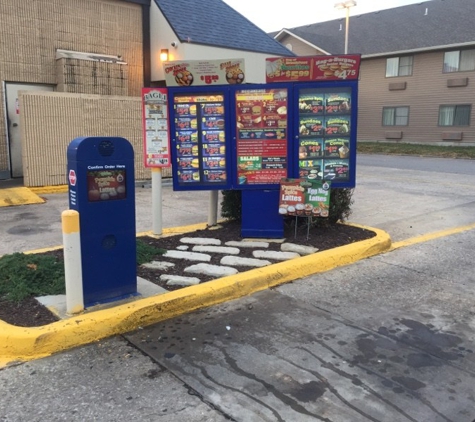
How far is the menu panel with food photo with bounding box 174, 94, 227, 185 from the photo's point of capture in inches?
250

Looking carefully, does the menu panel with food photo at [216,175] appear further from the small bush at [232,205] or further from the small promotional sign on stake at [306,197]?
the small promotional sign on stake at [306,197]

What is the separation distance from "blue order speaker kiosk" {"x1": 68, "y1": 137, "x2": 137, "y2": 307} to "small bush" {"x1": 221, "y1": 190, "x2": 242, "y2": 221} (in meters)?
2.93

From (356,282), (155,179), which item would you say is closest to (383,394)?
(356,282)

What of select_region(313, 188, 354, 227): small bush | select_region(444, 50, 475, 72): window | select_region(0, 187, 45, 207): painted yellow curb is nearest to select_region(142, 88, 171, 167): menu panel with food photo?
select_region(313, 188, 354, 227): small bush

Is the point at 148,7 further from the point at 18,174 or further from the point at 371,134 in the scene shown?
the point at 371,134

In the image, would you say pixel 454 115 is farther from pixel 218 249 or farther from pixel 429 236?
pixel 218 249

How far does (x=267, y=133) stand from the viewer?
252 inches

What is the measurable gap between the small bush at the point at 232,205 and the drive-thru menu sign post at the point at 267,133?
24.0 inches

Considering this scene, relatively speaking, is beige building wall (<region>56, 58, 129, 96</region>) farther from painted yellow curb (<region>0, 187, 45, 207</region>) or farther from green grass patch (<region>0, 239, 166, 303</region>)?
green grass patch (<region>0, 239, 166, 303</region>)

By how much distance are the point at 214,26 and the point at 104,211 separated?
11.8 meters

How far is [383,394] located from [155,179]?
4.68 m

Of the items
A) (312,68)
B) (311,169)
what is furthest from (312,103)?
(311,169)

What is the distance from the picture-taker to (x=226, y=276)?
5.03 meters

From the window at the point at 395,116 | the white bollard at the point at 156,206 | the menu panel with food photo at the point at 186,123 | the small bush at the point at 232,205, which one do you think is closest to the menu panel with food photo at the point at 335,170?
the small bush at the point at 232,205
